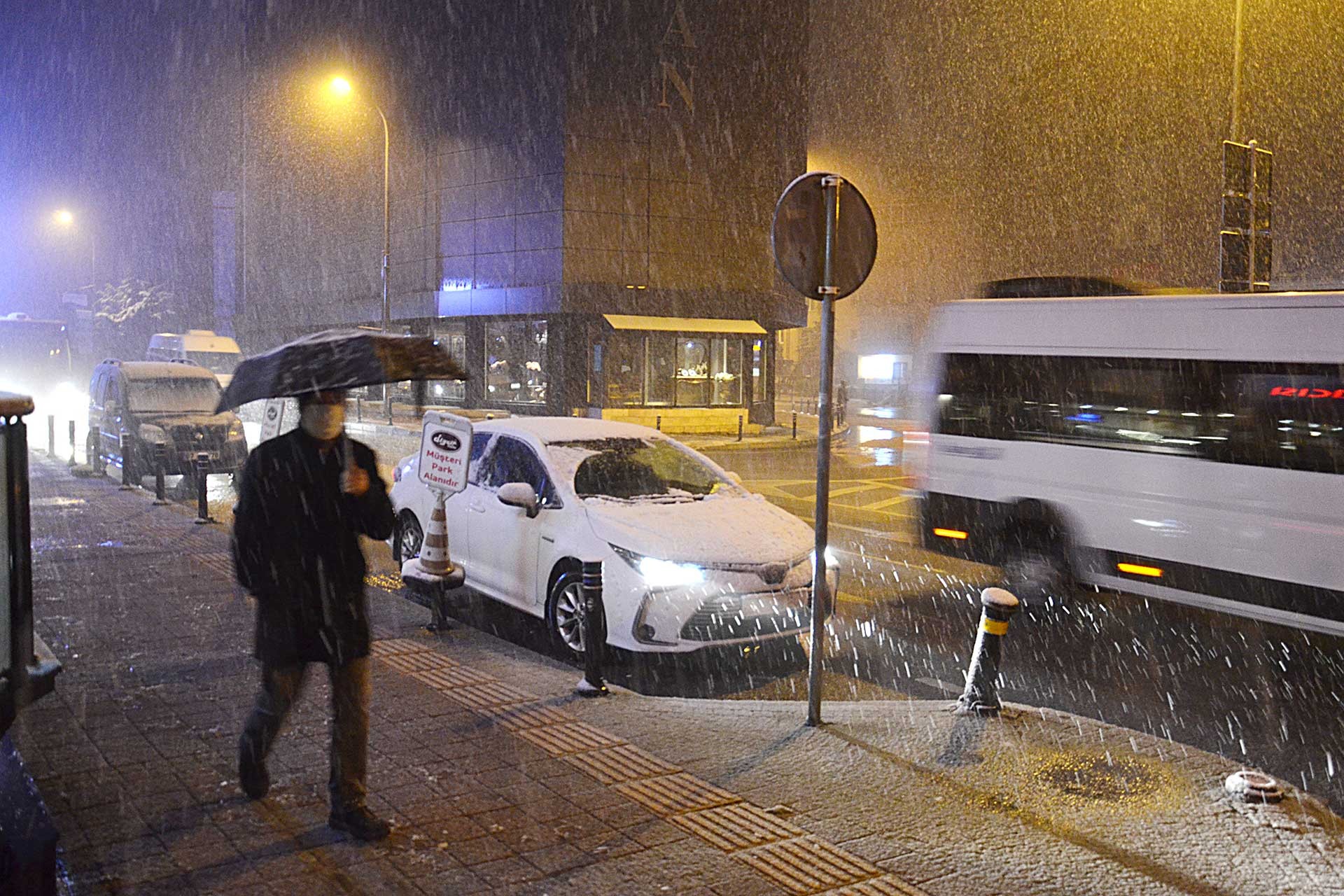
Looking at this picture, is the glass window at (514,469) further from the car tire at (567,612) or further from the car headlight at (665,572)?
the car headlight at (665,572)

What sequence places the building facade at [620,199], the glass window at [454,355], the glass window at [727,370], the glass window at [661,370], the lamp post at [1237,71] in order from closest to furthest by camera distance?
the lamp post at [1237,71]
the building facade at [620,199]
the glass window at [661,370]
the glass window at [727,370]
the glass window at [454,355]

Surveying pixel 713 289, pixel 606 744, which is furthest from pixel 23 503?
pixel 713 289

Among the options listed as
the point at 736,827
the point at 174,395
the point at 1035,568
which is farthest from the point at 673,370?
the point at 736,827

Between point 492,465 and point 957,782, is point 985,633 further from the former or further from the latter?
point 492,465

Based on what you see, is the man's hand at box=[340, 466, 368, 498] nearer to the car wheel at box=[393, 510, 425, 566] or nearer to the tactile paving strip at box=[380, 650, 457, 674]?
the tactile paving strip at box=[380, 650, 457, 674]

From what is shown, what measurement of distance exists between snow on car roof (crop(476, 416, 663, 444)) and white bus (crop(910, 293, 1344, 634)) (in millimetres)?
3070

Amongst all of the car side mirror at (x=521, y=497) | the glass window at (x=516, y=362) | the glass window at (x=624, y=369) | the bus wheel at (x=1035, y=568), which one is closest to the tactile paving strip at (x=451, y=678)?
the car side mirror at (x=521, y=497)

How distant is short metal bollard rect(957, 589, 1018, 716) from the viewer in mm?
6531

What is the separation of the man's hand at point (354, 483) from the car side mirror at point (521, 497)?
3.79 metres

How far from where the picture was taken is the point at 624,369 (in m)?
38.2

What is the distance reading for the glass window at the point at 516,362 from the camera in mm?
39531

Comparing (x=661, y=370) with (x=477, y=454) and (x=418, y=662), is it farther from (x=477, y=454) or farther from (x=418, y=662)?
(x=418, y=662)

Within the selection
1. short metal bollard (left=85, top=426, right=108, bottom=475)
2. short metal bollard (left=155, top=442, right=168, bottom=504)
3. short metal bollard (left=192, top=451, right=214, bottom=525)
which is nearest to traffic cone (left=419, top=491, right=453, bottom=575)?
short metal bollard (left=192, top=451, right=214, bottom=525)

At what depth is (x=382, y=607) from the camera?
9.11m
